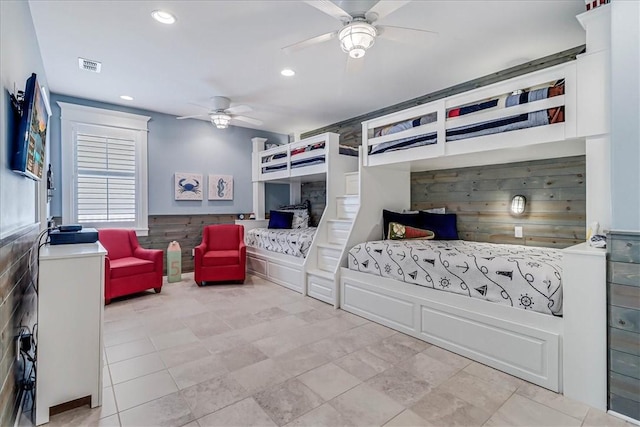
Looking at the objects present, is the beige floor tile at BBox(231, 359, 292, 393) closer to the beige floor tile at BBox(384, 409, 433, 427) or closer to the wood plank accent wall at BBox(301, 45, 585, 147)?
the beige floor tile at BBox(384, 409, 433, 427)

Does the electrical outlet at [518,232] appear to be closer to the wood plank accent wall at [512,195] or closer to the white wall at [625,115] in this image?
the wood plank accent wall at [512,195]

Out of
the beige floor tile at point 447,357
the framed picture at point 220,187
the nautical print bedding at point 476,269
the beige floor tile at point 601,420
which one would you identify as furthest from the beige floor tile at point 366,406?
the framed picture at point 220,187

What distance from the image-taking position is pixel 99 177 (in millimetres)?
4621

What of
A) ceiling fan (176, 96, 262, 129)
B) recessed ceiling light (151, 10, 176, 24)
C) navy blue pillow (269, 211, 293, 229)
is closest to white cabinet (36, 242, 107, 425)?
recessed ceiling light (151, 10, 176, 24)

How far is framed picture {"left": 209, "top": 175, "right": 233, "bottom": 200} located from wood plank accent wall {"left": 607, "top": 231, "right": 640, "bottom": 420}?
5.27m

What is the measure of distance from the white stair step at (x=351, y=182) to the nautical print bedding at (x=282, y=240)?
0.80 metres

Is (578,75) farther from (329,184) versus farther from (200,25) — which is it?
(200,25)

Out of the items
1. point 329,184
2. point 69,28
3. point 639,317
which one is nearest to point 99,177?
point 69,28

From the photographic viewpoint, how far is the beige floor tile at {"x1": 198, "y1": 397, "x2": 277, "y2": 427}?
5.65ft

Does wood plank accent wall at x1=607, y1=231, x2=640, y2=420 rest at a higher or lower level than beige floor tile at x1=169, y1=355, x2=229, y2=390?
higher

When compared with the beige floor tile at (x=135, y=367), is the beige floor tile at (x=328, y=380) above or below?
below

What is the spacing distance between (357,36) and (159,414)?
274 cm

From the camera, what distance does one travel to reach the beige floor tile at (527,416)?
5.67ft

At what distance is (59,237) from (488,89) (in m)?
3.46
